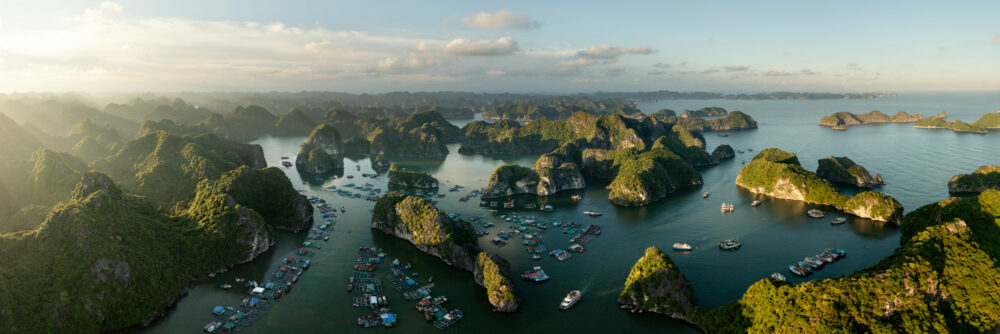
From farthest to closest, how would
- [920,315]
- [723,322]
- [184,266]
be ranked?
[184,266], [723,322], [920,315]

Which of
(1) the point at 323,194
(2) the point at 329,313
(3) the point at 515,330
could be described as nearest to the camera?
(3) the point at 515,330

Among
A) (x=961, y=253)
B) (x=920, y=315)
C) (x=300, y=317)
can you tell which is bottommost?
(x=300, y=317)

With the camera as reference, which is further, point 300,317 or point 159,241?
point 159,241

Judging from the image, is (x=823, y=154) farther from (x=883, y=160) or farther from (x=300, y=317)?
(x=300, y=317)

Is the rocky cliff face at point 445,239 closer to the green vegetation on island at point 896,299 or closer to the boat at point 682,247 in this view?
the green vegetation on island at point 896,299

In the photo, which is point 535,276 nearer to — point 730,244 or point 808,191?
point 730,244

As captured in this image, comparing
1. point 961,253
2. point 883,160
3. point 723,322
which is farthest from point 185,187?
point 883,160

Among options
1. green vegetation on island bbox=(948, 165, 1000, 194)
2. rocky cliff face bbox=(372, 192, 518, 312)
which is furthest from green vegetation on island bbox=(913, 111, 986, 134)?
rocky cliff face bbox=(372, 192, 518, 312)
